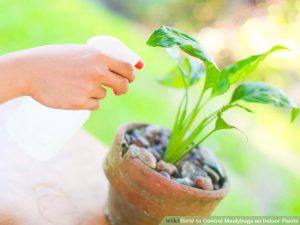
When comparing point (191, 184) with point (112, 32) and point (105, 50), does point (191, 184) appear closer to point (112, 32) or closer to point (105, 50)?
point (105, 50)

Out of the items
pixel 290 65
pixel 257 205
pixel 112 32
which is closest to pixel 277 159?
pixel 257 205

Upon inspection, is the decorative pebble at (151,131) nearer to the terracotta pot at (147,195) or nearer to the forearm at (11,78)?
the terracotta pot at (147,195)

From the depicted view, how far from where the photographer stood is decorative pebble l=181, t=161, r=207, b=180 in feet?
3.01

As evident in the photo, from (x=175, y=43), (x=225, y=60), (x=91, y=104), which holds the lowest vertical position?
(x=225, y=60)

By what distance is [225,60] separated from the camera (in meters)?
3.24

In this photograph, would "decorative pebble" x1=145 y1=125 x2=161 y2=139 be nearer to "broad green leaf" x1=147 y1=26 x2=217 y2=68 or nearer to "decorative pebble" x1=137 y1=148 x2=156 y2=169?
"decorative pebble" x1=137 y1=148 x2=156 y2=169

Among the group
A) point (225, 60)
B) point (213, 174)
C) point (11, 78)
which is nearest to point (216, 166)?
point (213, 174)

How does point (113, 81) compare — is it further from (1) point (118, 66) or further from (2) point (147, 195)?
(2) point (147, 195)

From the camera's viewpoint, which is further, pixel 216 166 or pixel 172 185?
pixel 216 166

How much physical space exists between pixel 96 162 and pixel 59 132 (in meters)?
0.22

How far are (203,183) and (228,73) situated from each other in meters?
0.23

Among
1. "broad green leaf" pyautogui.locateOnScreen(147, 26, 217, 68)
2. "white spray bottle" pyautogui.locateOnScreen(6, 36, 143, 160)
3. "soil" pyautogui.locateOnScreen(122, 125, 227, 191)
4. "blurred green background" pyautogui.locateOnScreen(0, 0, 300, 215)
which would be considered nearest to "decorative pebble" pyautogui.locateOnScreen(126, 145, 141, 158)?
"soil" pyautogui.locateOnScreen(122, 125, 227, 191)

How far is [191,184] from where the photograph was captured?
879 mm

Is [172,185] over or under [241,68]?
under
